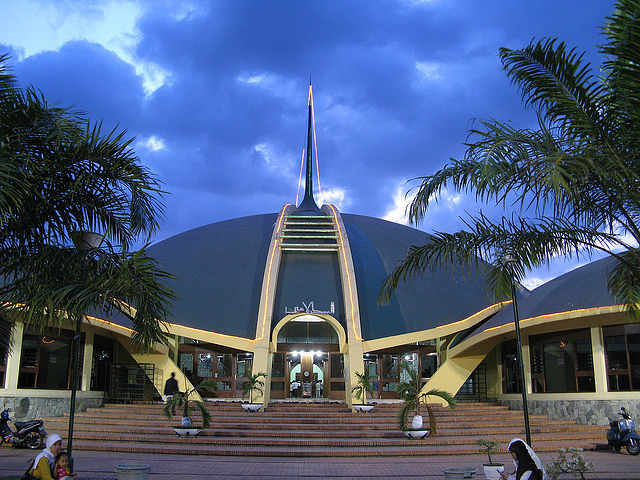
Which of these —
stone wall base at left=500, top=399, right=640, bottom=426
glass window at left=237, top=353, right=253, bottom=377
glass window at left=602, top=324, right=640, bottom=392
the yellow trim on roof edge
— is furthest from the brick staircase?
glass window at left=237, top=353, right=253, bottom=377

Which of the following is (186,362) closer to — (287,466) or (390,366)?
(390,366)

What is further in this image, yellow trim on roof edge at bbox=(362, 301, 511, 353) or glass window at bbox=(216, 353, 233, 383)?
glass window at bbox=(216, 353, 233, 383)

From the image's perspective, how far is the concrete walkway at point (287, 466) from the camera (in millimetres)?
10297

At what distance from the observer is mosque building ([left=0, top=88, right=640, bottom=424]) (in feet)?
56.1

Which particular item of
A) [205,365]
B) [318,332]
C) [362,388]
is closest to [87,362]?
[205,365]

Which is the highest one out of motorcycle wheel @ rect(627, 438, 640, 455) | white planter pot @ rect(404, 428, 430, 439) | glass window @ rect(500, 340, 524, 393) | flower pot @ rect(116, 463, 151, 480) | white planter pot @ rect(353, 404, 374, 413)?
glass window @ rect(500, 340, 524, 393)

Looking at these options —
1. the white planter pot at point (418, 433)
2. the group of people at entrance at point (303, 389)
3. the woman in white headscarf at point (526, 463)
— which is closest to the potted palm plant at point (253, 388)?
the group of people at entrance at point (303, 389)

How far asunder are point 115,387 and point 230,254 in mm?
6983

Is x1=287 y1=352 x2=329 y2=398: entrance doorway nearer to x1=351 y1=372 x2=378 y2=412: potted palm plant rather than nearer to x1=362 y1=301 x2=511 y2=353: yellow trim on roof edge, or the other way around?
x1=362 y1=301 x2=511 y2=353: yellow trim on roof edge

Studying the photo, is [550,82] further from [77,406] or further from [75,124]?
[77,406]

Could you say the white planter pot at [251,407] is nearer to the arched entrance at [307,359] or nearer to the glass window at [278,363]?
the arched entrance at [307,359]

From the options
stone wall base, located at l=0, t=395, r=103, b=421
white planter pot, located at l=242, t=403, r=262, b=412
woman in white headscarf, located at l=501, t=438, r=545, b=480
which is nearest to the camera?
woman in white headscarf, located at l=501, t=438, r=545, b=480

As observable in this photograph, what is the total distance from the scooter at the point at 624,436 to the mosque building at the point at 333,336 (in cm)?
235

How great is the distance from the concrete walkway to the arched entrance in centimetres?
978
